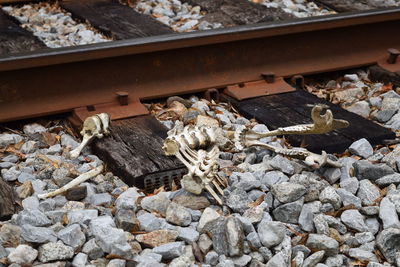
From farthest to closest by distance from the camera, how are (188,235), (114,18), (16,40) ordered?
(114,18), (16,40), (188,235)

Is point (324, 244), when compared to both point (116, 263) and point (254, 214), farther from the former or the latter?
point (116, 263)

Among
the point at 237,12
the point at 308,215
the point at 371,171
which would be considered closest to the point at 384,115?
the point at 371,171

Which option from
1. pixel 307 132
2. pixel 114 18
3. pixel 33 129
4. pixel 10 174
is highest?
pixel 307 132

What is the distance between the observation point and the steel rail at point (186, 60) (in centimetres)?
433

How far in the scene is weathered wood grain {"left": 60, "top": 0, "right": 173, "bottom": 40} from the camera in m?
5.81

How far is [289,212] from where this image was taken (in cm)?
324

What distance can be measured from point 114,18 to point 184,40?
65.0 inches

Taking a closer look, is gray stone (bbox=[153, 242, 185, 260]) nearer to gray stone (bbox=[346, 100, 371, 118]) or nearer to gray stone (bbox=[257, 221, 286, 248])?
gray stone (bbox=[257, 221, 286, 248])

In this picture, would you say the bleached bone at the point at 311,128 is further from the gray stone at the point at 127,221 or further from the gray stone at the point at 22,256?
the gray stone at the point at 22,256

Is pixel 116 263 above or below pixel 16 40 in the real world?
above

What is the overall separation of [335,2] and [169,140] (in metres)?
3.79

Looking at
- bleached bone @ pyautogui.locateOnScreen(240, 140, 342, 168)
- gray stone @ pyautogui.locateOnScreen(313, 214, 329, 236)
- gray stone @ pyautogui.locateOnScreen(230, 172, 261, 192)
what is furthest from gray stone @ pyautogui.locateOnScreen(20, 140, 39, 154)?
gray stone @ pyautogui.locateOnScreen(313, 214, 329, 236)

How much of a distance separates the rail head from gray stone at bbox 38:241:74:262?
1.58 meters

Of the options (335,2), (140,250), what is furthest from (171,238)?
(335,2)
